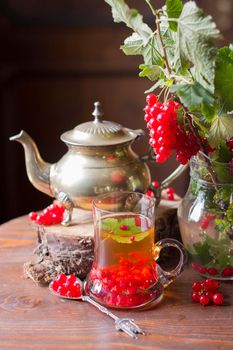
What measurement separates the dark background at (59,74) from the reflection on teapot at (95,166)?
1.08 m

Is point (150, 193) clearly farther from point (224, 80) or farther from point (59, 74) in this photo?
point (59, 74)

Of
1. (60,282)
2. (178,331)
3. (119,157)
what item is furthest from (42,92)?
(178,331)

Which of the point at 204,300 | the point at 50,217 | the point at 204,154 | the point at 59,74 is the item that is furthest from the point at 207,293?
the point at 59,74

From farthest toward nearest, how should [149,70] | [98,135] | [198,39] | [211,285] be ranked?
[98,135], [211,285], [149,70], [198,39]

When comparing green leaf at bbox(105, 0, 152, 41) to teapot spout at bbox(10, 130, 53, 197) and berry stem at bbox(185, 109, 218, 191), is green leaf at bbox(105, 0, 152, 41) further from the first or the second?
teapot spout at bbox(10, 130, 53, 197)

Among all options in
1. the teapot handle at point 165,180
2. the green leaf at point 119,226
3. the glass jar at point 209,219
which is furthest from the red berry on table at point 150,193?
the green leaf at point 119,226

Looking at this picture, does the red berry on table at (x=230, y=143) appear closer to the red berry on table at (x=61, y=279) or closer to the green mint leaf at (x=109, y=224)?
the green mint leaf at (x=109, y=224)

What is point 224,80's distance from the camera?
2.72ft

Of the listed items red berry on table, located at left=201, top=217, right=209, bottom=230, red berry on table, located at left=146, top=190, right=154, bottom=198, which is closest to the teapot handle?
red berry on table, located at left=146, top=190, right=154, bottom=198

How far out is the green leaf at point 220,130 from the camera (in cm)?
84

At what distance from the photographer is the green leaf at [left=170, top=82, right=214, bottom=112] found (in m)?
0.76

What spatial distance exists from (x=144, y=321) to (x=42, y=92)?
145 centimetres

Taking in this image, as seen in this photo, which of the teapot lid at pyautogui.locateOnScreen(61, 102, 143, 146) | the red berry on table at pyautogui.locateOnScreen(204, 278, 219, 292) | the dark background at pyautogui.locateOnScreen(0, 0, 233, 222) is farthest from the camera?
the dark background at pyautogui.locateOnScreen(0, 0, 233, 222)

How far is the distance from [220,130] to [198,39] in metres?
0.15
